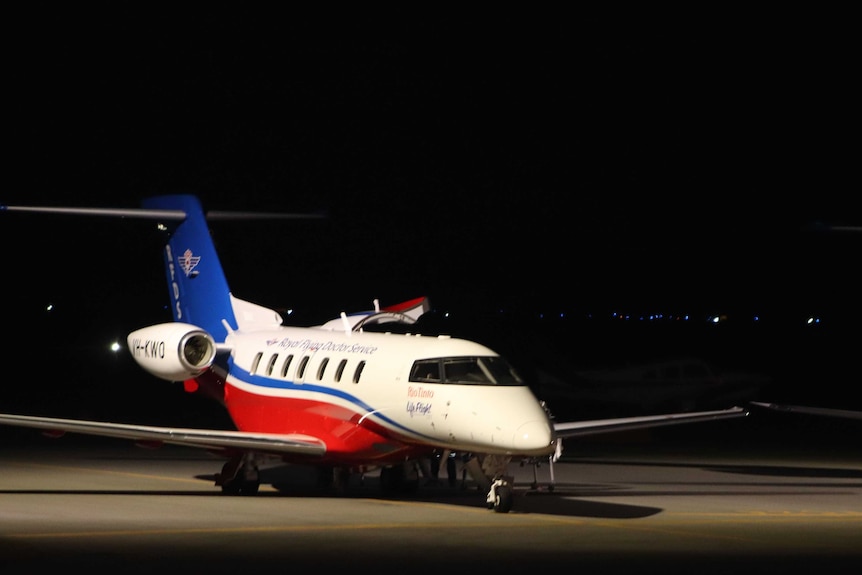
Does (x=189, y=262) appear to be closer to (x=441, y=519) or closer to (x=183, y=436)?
(x=183, y=436)

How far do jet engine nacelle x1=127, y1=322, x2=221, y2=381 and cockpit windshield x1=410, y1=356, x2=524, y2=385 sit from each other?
17.3ft

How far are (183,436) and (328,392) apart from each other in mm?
2406

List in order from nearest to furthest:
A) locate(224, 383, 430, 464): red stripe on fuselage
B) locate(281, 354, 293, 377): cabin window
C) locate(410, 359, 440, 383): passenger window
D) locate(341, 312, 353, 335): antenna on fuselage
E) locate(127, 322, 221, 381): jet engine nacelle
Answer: locate(410, 359, 440, 383): passenger window < locate(224, 383, 430, 464): red stripe on fuselage < locate(281, 354, 293, 377): cabin window < locate(341, 312, 353, 335): antenna on fuselage < locate(127, 322, 221, 381): jet engine nacelle

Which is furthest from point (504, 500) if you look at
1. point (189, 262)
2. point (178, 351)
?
point (189, 262)

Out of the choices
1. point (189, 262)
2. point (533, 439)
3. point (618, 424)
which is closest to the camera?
point (533, 439)

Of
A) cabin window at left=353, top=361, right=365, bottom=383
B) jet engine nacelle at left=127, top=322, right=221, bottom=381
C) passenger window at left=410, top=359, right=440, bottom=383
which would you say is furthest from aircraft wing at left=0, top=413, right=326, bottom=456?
jet engine nacelle at left=127, top=322, right=221, bottom=381

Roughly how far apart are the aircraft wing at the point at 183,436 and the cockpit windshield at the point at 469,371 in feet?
7.74

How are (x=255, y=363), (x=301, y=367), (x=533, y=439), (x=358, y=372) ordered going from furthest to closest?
(x=255, y=363), (x=301, y=367), (x=358, y=372), (x=533, y=439)

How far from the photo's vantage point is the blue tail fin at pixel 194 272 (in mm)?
27125

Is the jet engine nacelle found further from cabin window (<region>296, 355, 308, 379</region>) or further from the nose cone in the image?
the nose cone

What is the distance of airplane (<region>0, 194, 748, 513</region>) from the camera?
2000 cm

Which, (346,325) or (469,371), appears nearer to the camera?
(469,371)

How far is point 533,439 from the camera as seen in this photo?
18938 mm

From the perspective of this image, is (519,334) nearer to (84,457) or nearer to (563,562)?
(84,457)
